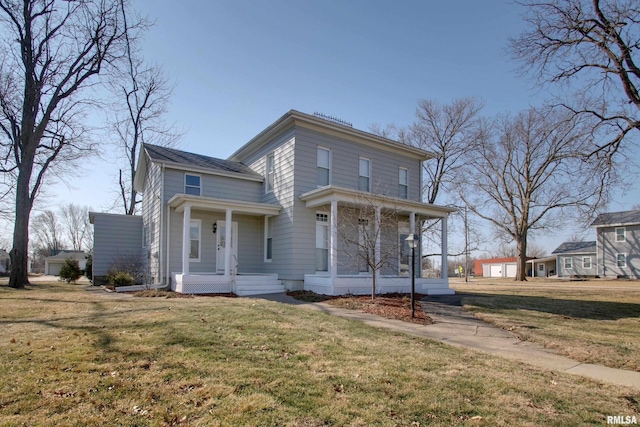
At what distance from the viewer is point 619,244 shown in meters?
36.6

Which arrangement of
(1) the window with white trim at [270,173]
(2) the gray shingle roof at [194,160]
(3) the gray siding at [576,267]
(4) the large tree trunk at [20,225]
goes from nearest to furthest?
(2) the gray shingle roof at [194,160]
(1) the window with white trim at [270,173]
(4) the large tree trunk at [20,225]
(3) the gray siding at [576,267]

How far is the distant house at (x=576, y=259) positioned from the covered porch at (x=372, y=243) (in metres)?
35.5

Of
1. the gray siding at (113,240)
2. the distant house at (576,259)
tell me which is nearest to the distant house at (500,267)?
the distant house at (576,259)

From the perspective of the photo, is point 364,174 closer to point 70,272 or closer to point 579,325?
point 579,325

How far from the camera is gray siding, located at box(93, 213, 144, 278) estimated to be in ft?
61.1

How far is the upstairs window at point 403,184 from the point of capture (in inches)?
674

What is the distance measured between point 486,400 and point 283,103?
15285mm

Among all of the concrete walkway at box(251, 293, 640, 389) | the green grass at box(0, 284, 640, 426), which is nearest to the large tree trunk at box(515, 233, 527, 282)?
the concrete walkway at box(251, 293, 640, 389)

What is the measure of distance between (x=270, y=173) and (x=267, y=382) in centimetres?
1259

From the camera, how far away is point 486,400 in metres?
3.72

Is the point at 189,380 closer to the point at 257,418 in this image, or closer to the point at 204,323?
the point at 257,418

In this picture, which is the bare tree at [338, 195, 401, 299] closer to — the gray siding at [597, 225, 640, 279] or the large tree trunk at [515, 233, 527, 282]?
the large tree trunk at [515, 233, 527, 282]

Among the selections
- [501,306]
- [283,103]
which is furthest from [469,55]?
[501,306]

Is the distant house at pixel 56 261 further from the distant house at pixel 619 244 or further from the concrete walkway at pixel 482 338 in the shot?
the distant house at pixel 619 244
